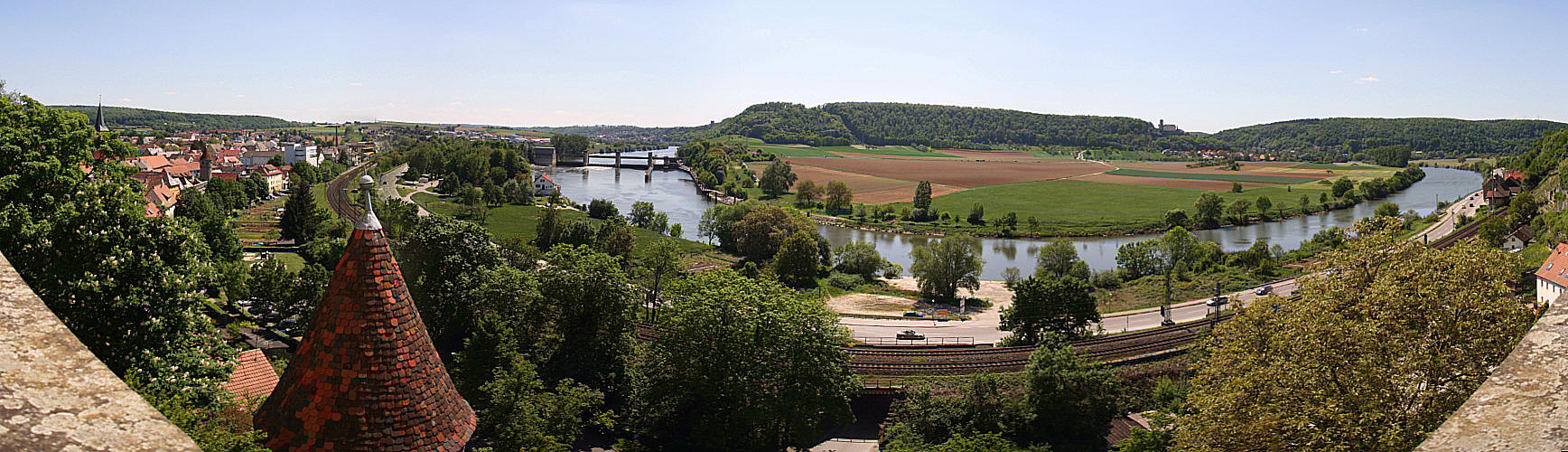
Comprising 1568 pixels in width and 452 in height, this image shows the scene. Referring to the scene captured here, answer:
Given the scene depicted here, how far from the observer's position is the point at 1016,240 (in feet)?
263

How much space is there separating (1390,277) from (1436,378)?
2852mm

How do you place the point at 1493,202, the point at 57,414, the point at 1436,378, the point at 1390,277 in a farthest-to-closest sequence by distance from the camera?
the point at 1493,202
the point at 1390,277
the point at 1436,378
the point at 57,414

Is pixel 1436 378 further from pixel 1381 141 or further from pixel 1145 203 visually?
pixel 1381 141

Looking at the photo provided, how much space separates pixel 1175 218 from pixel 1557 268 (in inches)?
2080

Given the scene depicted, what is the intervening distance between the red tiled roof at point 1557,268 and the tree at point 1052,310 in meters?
16.1

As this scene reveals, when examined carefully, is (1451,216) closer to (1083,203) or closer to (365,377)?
(1083,203)

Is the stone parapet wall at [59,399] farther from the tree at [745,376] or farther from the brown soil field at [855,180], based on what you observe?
the brown soil field at [855,180]

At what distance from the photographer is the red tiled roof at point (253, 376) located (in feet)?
57.2

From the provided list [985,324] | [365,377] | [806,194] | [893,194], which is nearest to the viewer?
[365,377]

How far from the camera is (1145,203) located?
336ft

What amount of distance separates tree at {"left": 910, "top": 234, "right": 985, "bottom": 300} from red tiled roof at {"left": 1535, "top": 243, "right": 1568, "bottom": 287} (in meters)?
25.6

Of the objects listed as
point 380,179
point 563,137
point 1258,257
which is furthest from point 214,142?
point 1258,257

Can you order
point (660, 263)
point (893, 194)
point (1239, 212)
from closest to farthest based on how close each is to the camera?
point (660, 263) < point (1239, 212) < point (893, 194)

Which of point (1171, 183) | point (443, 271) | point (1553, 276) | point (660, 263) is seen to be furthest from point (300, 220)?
point (1171, 183)
